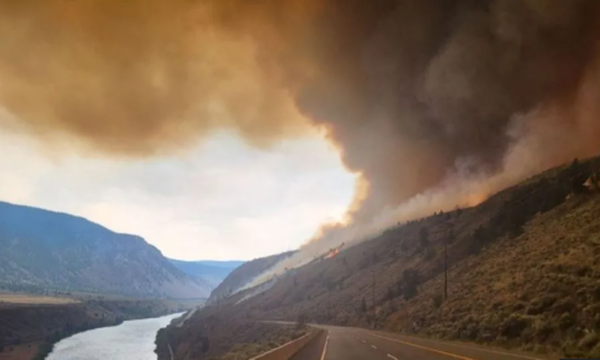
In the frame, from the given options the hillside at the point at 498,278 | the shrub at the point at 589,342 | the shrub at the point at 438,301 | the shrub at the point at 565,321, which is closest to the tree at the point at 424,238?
the hillside at the point at 498,278

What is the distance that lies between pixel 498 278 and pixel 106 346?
94.5m

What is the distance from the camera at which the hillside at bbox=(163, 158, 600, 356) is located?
1088 inches

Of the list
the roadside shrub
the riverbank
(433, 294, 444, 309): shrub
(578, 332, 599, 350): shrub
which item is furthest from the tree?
(578, 332, 599, 350): shrub

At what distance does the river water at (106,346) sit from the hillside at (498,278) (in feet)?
104

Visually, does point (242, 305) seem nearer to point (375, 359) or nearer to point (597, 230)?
point (597, 230)

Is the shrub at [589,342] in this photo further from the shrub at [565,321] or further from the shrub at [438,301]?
the shrub at [438,301]

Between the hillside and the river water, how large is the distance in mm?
31565

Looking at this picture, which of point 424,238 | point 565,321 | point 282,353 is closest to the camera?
point 282,353

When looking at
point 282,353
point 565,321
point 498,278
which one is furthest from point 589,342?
point 498,278

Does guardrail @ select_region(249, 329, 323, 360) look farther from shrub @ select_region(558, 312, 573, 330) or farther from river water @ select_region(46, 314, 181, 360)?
river water @ select_region(46, 314, 181, 360)

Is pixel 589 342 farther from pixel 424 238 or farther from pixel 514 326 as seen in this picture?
pixel 424 238

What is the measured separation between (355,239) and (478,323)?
15591 centimetres

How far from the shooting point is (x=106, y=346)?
112 meters

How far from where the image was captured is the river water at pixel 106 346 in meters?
98.2
